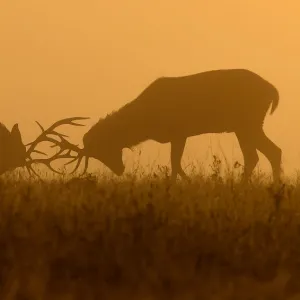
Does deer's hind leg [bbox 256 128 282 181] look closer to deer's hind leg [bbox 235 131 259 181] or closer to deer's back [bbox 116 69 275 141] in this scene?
deer's hind leg [bbox 235 131 259 181]

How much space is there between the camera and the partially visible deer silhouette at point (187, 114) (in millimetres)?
5484

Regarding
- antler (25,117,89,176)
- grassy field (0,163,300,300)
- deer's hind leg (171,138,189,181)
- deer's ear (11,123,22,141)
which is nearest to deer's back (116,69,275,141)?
deer's hind leg (171,138,189,181)

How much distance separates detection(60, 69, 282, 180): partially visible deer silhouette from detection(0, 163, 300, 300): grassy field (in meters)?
3.12

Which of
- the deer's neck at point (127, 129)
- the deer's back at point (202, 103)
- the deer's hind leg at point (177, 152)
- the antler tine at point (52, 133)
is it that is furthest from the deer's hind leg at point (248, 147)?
the antler tine at point (52, 133)

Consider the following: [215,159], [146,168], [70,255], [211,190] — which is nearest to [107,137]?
[146,168]

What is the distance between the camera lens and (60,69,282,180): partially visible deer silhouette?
5484 millimetres

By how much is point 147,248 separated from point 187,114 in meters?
3.74

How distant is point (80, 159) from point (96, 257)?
362 centimetres

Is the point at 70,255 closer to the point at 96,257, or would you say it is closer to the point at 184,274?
the point at 96,257

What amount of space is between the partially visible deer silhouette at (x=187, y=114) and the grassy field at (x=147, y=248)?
10.2 feet

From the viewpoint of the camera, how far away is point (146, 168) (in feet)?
12.6

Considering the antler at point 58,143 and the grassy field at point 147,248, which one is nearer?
the grassy field at point 147,248

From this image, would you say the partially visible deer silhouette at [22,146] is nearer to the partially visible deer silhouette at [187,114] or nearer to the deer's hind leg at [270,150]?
the partially visible deer silhouette at [187,114]

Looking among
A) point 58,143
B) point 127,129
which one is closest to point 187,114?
point 127,129
